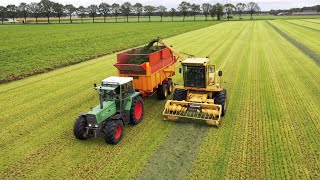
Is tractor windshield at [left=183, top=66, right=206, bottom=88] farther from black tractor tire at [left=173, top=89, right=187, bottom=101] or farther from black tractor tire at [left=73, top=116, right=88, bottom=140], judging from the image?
black tractor tire at [left=73, top=116, right=88, bottom=140]

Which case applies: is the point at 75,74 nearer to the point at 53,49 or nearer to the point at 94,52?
the point at 94,52

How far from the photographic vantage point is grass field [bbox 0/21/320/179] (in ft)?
Answer: 27.3

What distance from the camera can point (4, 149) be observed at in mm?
9844

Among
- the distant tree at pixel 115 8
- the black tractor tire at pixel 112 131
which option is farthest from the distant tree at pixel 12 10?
the black tractor tire at pixel 112 131

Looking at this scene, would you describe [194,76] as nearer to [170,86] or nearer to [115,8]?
[170,86]

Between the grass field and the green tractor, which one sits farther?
the green tractor

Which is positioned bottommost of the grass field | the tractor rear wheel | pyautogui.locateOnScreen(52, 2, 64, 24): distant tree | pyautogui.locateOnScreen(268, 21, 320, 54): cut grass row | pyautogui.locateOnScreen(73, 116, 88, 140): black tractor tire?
the grass field

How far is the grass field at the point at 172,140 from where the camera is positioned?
8.32 m

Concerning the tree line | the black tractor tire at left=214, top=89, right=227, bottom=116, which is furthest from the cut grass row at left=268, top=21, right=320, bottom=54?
the tree line

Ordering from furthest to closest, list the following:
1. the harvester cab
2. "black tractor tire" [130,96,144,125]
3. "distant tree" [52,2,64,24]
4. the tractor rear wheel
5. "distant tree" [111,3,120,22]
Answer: "distant tree" [111,3,120,22], "distant tree" [52,2,64,24], the tractor rear wheel, the harvester cab, "black tractor tire" [130,96,144,125]

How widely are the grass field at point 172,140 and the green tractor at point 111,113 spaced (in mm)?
389

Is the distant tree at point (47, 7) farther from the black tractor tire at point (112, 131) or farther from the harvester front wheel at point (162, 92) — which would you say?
the black tractor tire at point (112, 131)

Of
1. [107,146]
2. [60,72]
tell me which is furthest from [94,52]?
[107,146]

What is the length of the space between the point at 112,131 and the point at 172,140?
2083 mm
